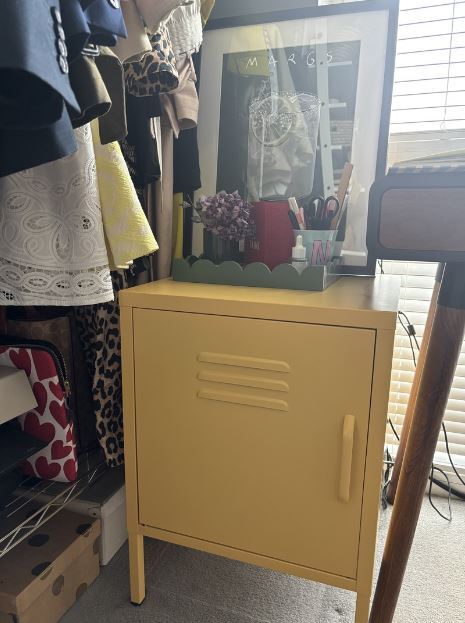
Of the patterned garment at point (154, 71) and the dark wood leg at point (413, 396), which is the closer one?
the patterned garment at point (154, 71)

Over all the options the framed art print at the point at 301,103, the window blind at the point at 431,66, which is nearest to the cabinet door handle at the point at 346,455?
the framed art print at the point at 301,103

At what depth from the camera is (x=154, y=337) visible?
2.81ft

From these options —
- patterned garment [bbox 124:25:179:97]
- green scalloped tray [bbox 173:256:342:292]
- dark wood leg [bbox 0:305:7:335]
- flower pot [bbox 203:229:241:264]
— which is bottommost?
dark wood leg [bbox 0:305:7:335]

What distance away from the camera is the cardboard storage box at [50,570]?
2.76 ft

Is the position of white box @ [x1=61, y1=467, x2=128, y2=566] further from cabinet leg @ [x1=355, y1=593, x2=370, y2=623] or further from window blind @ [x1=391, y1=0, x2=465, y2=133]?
window blind @ [x1=391, y1=0, x2=465, y2=133]

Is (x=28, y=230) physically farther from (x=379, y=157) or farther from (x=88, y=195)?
(x=379, y=157)

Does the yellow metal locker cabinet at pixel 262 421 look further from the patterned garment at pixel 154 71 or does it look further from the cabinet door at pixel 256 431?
the patterned garment at pixel 154 71

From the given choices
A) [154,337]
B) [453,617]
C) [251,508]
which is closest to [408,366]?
[453,617]

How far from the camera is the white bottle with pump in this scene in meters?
0.95

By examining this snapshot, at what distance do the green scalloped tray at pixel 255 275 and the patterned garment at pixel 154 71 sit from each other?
0.33 m

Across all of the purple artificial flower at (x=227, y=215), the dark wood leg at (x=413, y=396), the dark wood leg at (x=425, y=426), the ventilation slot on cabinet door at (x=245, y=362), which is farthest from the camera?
the dark wood leg at (x=413, y=396)

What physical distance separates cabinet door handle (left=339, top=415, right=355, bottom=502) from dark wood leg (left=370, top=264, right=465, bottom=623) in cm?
8

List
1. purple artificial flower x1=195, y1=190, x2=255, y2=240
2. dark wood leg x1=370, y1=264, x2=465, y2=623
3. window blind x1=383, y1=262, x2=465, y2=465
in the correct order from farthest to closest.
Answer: window blind x1=383, y1=262, x2=465, y2=465
purple artificial flower x1=195, y1=190, x2=255, y2=240
dark wood leg x1=370, y1=264, x2=465, y2=623

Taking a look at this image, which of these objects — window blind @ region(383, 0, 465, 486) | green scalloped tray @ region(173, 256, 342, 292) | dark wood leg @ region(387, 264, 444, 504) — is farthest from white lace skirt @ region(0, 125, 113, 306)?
window blind @ region(383, 0, 465, 486)
